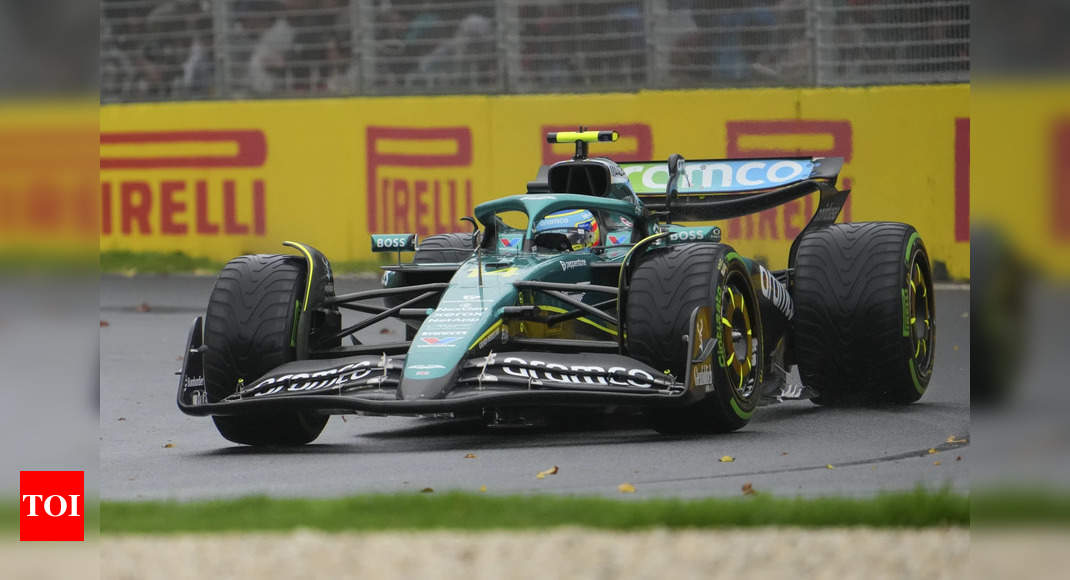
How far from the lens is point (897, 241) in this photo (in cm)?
944

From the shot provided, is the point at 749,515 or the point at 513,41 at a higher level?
the point at 513,41

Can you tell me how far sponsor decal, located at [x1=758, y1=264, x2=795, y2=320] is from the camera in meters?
9.00

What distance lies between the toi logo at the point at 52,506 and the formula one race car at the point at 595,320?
11.5ft

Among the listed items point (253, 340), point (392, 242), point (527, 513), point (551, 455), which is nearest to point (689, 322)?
point (551, 455)

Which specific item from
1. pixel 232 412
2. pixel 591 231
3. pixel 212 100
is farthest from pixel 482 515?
pixel 212 100

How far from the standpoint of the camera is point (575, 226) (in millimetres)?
9281

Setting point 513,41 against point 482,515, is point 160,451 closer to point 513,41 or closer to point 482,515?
point 482,515

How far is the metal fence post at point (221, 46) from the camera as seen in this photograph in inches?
776

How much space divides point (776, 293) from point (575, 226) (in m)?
1.20

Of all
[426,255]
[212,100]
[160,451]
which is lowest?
[160,451]

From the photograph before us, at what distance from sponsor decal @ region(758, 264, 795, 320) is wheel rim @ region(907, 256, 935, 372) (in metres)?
0.78

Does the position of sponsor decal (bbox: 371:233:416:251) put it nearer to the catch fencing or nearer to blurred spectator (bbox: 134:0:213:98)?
the catch fencing

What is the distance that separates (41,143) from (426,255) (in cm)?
726

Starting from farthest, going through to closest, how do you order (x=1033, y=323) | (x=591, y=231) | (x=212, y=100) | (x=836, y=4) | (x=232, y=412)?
(x=212, y=100), (x=836, y=4), (x=591, y=231), (x=232, y=412), (x=1033, y=323)
